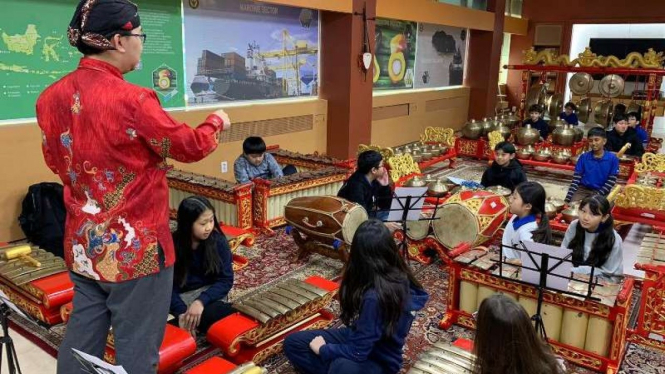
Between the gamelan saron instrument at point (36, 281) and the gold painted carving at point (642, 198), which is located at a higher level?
the gold painted carving at point (642, 198)

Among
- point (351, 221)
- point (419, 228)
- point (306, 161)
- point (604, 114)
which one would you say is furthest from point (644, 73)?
point (351, 221)

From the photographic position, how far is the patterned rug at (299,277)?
3062 mm

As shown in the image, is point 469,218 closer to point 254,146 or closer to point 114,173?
point 254,146

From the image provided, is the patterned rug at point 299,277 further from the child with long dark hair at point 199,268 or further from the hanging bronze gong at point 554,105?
the hanging bronze gong at point 554,105

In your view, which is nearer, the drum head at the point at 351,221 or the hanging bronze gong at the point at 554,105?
the drum head at the point at 351,221

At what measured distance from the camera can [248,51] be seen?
7.18 metres

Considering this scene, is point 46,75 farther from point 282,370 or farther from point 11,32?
point 282,370

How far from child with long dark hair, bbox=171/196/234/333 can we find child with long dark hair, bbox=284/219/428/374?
88 centimetres

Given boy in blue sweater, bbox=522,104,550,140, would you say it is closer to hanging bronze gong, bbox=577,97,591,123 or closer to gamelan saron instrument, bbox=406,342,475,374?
hanging bronze gong, bbox=577,97,591,123

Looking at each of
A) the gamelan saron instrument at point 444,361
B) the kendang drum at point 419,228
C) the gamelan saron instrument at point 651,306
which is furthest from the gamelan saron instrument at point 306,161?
the gamelan saron instrument at point 444,361

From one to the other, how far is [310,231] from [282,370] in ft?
4.79

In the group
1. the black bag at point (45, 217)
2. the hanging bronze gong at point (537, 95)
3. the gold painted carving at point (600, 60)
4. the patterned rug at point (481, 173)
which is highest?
the gold painted carving at point (600, 60)

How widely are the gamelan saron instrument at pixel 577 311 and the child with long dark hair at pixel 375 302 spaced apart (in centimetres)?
94

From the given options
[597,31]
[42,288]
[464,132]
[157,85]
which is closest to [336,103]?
[464,132]
